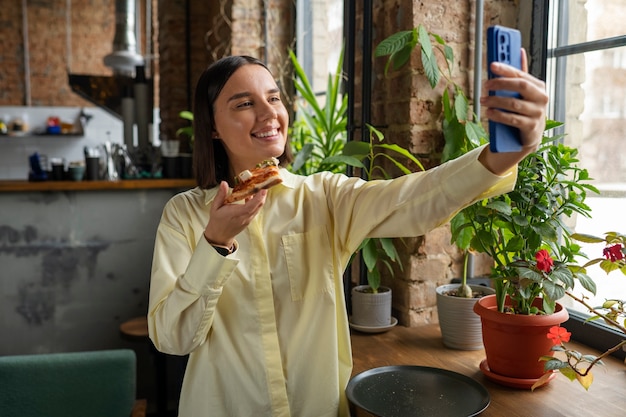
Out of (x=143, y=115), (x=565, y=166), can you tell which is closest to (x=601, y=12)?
(x=565, y=166)

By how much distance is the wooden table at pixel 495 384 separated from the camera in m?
1.32

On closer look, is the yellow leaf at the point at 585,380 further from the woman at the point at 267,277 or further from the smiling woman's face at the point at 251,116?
the smiling woman's face at the point at 251,116

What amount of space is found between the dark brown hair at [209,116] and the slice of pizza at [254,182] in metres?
0.27

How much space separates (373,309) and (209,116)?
876mm

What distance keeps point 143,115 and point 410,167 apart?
2.91 meters

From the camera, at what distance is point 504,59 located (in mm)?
892

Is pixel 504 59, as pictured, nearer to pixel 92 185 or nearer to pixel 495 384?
pixel 495 384

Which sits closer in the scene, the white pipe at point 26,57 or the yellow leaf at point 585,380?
the yellow leaf at point 585,380

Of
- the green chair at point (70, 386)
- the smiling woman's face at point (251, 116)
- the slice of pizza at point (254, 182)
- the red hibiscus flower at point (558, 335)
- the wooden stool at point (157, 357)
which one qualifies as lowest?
the wooden stool at point (157, 357)

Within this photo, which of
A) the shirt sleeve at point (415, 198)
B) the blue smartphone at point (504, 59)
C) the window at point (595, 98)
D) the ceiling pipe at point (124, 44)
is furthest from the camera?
the ceiling pipe at point (124, 44)

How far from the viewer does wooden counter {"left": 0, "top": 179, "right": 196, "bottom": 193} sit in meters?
3.19

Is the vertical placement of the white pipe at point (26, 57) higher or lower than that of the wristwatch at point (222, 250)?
higher

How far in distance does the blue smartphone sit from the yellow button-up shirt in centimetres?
32

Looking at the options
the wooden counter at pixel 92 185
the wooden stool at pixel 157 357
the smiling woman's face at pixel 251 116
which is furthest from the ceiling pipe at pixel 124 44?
the smiling woman's face at pixel 251 116
